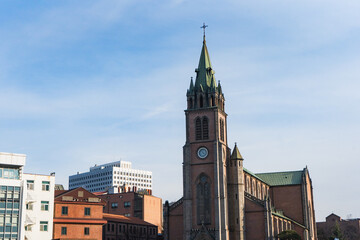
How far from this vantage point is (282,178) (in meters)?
133

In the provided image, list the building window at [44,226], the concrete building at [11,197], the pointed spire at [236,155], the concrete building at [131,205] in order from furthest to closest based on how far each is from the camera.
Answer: the concrete building at [131,205] → the pointed spire at [236,155] → the building window at [44,226] → the concrete building at [11,197]

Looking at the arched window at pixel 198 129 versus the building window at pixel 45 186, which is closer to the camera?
the building window at pixel 45 186

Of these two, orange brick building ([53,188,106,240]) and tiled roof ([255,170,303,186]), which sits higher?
tiled roof ([255,170,303,186])

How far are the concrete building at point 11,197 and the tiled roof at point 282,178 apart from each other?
2854 inches

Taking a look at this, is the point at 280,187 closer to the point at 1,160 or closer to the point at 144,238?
the point at 144,238

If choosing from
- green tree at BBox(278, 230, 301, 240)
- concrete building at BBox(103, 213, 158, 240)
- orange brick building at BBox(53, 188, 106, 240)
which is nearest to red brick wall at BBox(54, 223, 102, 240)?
orange brick building at BBox(53, 188, 106, 240)

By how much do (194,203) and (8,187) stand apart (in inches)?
1505

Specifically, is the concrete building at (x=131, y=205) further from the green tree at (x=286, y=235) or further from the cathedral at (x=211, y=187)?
the green tree at (x=286, y=235)

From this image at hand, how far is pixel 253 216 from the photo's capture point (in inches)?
3969

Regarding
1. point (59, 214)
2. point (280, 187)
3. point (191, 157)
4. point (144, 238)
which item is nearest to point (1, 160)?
point (59, 214)

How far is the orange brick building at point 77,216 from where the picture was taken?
282 feet


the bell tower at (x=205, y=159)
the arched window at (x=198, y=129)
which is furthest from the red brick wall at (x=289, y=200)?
the arched window at (x=198, y=129)

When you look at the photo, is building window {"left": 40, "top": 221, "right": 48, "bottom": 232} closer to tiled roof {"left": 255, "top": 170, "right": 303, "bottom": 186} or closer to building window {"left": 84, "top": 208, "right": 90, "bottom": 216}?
building window {"left": 84, "top": 208, "right": 90, "bottom": 216}

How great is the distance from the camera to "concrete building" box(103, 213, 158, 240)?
356ft
